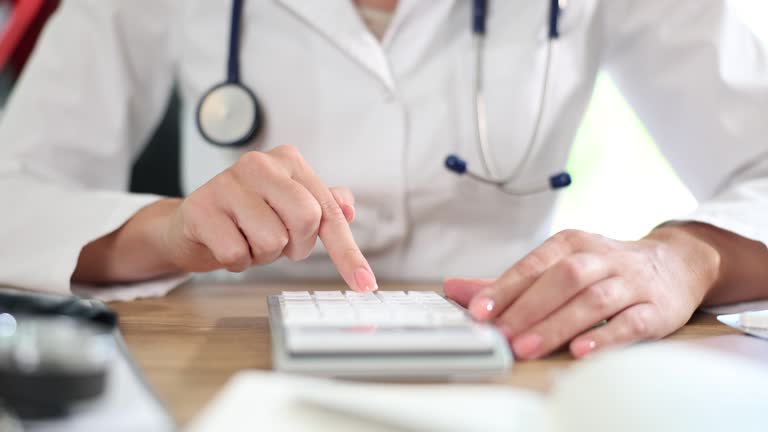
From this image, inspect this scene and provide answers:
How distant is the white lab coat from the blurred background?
61 millimetres

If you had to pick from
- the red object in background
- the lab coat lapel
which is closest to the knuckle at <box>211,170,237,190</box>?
the lab coat lapel

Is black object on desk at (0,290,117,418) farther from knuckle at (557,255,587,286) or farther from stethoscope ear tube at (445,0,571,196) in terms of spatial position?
stethoscope ear tube at (445,0,571,196)

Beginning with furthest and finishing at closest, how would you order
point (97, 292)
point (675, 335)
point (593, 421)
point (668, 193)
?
point (668, 193)
point (97, 292)
point (675, 335)
point (593, 421)

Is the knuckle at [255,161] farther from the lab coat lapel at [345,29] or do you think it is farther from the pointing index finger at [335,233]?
the lab coat lapel at [345,29]

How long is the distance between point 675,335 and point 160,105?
0.74 meters

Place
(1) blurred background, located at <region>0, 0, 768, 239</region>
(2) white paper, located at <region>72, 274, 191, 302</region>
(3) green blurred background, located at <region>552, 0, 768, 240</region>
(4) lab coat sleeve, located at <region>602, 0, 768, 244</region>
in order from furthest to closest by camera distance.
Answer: (3) green blurred background, located at <region>552, 0, 768, 240</region> < (1) blurred background, located at <region>0, 0, 768, 239</region> < (4) lab coat sleeve, located at <region>602, 0, 768, 244</region> < (2) white paper, located at <region>72, 274, 191, 302</region>

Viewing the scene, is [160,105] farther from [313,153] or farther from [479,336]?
[479,336]

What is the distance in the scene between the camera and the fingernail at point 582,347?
43cm

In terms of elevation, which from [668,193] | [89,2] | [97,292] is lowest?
[668,193]

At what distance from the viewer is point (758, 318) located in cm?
51

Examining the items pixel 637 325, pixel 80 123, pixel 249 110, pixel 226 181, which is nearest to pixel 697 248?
pixel 637 325

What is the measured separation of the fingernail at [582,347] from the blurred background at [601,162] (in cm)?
19

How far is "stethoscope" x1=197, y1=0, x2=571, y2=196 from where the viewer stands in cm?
81

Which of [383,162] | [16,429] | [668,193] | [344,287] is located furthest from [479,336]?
[668,193]
